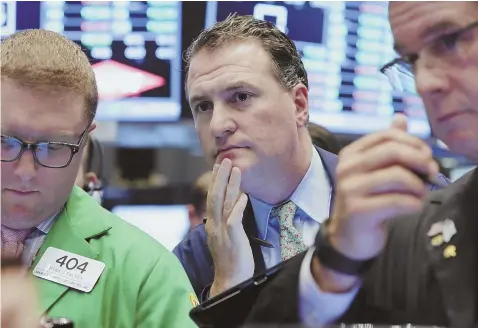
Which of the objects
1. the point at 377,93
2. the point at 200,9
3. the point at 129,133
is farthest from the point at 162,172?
the point at 377,93

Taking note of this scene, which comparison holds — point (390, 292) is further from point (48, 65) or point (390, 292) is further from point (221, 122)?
point (48, 65)

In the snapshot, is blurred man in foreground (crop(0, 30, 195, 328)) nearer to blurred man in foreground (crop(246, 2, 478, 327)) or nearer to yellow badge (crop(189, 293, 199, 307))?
yellow badge (crop(189, 293, 199, 307))

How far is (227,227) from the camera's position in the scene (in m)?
1.26

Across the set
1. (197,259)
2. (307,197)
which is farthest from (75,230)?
(307,197)

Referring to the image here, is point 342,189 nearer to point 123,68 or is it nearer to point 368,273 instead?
point 368,273

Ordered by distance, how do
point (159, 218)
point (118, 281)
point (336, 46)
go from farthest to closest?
1. point (159, 218)
2. point (336, 46)
3. point (118, 281)

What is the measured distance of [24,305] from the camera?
0.81 m

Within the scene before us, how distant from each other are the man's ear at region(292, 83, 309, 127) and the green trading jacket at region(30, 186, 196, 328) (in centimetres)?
38

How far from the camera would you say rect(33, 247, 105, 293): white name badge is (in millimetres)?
1312

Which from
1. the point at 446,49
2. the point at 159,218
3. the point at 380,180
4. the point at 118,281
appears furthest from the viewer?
the point at 159,218

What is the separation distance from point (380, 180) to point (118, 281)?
0.74 meters

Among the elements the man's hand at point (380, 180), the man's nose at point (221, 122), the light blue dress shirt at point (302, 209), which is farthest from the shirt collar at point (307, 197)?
the man's hand at point (380, 180)

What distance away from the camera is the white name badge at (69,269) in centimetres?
131

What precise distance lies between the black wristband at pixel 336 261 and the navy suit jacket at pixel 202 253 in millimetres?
359
